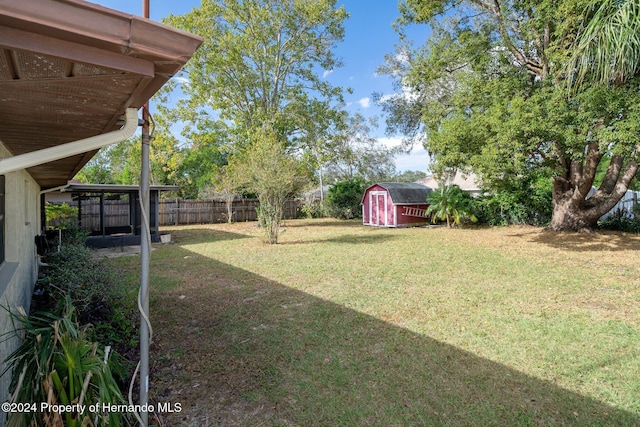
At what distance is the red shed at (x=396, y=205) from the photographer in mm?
15852

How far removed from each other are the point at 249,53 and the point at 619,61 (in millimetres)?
15263

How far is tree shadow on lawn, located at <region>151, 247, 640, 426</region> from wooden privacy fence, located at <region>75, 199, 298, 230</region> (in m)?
12.9

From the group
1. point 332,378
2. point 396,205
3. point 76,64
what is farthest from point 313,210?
point 76,64

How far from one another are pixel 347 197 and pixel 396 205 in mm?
5925

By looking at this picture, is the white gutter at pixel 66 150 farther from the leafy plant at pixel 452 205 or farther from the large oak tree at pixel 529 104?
the leafy plant at pixel 452 205

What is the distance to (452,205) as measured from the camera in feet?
46.9

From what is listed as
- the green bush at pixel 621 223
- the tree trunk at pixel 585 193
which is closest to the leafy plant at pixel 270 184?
the tree trunk at pixel 585 193

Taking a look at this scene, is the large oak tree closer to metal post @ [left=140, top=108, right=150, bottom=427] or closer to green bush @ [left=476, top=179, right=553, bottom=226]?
green bush @ [left=476, top=179, right=553, bottom=226]

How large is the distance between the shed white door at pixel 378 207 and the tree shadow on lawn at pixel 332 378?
12.2m

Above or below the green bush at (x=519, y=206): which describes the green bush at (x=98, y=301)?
below

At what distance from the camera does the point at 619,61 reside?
639 cm

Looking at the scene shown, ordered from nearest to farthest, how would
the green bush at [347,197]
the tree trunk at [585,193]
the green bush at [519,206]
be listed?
the tree trunk at [585,193] < the green bush at [519,206] < the green bush at [347,197]

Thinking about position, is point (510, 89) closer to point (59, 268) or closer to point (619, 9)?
point (619, 9)

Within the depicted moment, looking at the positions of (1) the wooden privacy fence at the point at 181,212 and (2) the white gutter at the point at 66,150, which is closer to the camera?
(2) the white gutter at the point at 66,150
